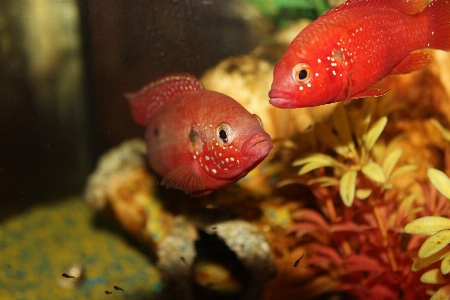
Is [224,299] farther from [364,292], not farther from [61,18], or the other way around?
[61,18]

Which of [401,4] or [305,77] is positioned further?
[401,4]

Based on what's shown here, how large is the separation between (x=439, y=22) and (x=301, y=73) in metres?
0.85

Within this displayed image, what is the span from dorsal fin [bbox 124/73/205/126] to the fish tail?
135cm

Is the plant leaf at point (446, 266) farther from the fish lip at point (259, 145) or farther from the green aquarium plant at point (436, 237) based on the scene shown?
the fish lip at point (259, 145)

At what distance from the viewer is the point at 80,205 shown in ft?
19.1

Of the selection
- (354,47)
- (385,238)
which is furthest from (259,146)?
(385,238)

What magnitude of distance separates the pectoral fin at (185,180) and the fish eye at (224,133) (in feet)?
0.99

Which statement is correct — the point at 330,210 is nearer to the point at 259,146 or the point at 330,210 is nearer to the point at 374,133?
the point at 374,133

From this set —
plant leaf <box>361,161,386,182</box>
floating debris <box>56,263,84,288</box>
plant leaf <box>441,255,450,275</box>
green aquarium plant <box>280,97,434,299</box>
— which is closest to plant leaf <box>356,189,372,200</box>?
green aquarium plant <box>280,97,434,299</box>

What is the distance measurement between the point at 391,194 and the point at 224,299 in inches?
60.5

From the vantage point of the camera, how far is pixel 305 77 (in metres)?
1.86

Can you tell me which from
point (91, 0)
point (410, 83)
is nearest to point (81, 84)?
point (91, 0)

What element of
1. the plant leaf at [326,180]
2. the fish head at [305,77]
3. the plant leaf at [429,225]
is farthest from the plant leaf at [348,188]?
the fish head at [305,77]

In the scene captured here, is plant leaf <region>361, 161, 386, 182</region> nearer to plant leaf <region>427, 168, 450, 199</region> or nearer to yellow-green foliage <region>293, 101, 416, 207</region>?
yellow-green foliage <region>293, 101, 416, 207</region>
